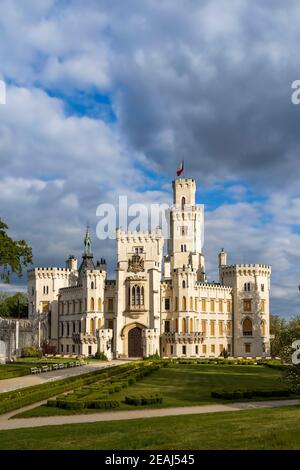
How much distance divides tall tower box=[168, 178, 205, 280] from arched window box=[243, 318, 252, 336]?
11.3 m

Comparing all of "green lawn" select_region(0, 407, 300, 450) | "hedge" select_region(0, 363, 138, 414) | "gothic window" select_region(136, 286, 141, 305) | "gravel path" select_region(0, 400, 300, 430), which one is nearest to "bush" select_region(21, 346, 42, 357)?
"gothic window" select_region(136, 286, 141, 305)

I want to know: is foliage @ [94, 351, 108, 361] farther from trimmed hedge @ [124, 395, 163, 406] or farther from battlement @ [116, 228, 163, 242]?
trimmed hedge @ [124, 395, 163, 406]

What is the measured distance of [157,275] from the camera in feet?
305

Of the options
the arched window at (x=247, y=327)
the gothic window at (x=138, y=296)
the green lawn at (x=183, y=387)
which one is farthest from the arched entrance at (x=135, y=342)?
the green lawn at (x=183, y=387)

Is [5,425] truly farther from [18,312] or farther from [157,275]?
[18,312]

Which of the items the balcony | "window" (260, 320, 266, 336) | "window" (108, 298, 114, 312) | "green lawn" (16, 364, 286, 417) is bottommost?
"green lawn" (16, 364, 286, 417)

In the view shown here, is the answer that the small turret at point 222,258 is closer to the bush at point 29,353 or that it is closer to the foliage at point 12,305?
the bush at point 29,353

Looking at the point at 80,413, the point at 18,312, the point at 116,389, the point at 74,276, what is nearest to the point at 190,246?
the point at 74,276

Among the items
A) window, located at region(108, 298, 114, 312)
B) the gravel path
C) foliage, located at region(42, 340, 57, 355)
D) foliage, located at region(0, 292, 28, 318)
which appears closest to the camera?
the gravel path

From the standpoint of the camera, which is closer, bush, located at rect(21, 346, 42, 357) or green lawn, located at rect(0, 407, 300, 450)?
green lawn, located at rect(0, 407, 300, 450)

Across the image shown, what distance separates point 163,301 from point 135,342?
807 centimetres

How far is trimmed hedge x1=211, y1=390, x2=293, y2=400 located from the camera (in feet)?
111

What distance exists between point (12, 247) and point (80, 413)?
24998mm

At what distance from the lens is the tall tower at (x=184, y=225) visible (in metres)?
104
